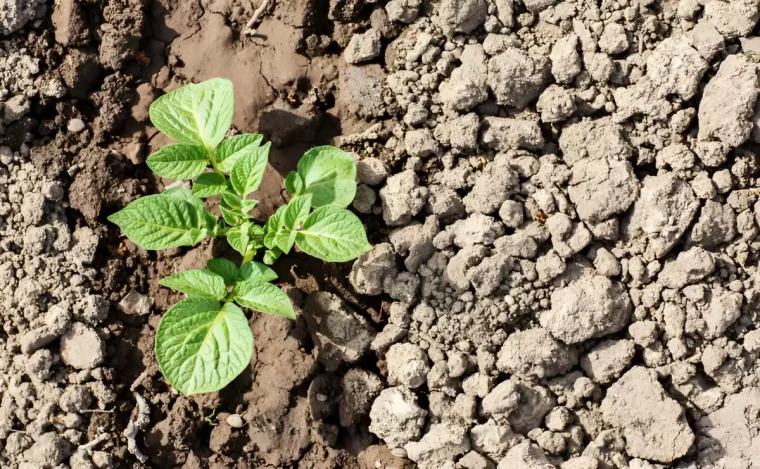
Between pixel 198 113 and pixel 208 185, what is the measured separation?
234 mm

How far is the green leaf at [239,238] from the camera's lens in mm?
2229

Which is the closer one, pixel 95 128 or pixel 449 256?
pixel 449 256

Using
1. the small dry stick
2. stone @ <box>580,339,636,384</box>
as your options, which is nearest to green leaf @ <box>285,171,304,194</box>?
the small dry stick

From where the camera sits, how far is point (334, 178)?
7.48 feet

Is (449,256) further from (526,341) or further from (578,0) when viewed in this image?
(578,0)

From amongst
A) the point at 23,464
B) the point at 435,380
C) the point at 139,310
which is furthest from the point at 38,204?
the point at 435,380

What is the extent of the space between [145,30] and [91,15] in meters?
0.19

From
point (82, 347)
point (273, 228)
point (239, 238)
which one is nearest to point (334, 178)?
point (273, 228)

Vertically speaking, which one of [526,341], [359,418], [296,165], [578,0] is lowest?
[359,418]

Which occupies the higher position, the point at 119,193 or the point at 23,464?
the point at 119,193

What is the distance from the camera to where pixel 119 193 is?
2430 mm

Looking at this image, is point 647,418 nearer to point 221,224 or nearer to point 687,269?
point 687,269

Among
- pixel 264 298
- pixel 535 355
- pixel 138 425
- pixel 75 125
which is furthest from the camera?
pixel 75 125

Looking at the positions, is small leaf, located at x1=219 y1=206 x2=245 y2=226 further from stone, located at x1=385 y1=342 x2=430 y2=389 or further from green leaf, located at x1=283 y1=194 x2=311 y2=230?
stone, located at x1=385 y1=342 x2=430 y2=389
